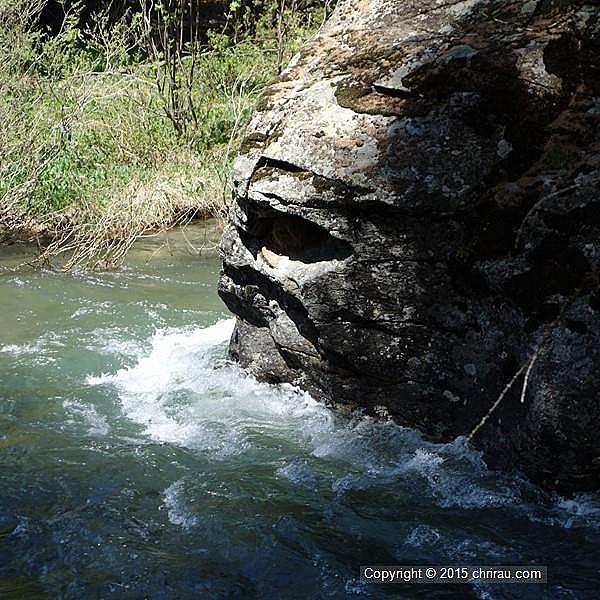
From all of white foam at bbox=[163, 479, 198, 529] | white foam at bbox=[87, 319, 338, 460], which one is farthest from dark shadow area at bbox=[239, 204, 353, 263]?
white foam at bbox=[163, 479, 198, 529]

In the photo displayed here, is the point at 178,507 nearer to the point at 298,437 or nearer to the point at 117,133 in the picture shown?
the point at 298,437

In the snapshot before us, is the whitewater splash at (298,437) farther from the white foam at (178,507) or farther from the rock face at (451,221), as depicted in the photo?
the rock face at (451,221)

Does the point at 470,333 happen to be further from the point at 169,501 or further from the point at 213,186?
the point at 213,186

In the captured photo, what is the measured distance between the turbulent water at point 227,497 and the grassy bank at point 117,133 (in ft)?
10.5

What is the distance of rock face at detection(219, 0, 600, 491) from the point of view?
13.1ft

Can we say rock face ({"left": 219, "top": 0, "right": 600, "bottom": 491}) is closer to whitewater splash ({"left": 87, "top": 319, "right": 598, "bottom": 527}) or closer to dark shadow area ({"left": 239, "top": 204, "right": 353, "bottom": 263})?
dark shadow area ({"left": 239, "top": 204, "right": 353, "bottom": 263})

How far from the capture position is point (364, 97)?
4699 mm

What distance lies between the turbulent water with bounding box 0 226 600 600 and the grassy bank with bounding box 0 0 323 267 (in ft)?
10.5

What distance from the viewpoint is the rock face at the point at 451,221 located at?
400 centimetres

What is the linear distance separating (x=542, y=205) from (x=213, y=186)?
608 centimetres

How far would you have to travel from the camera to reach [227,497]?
4.15 m

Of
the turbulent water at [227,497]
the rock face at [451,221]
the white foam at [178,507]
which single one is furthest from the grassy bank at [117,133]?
the white foam at [178,507]

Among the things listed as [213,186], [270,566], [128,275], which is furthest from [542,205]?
[213,186]

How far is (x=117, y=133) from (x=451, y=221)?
24.9 ft
